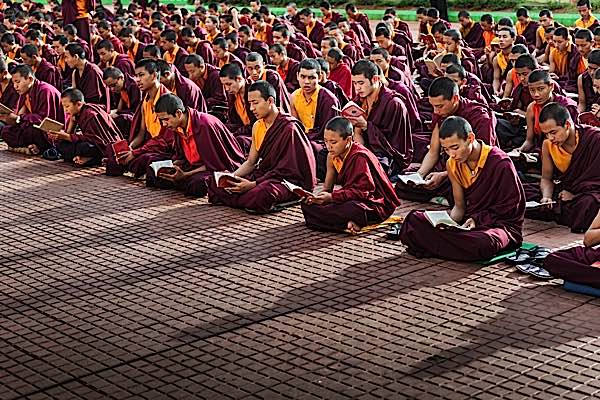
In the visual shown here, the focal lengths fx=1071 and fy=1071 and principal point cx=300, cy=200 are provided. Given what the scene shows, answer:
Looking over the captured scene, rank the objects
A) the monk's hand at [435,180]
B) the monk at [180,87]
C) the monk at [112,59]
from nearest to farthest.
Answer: the monk's hand at [435,180] → the monk at [180,87] → the monk at [112,59]

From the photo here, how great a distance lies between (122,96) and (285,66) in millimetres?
2452

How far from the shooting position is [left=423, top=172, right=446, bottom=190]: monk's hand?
30.4 feet

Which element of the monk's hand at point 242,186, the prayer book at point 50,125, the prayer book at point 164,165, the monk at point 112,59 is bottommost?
the monk's hand at point 242,186

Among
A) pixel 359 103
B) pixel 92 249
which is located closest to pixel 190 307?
pixel 92 249

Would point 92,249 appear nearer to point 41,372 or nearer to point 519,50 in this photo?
point 41,372

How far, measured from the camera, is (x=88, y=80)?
13.2m

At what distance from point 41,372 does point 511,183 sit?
3702 mm

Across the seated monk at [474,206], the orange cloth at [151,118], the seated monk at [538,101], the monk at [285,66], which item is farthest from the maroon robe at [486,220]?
the monk at [285,66]

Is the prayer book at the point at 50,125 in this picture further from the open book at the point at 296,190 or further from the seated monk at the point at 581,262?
the seated monk at the point at 581,262

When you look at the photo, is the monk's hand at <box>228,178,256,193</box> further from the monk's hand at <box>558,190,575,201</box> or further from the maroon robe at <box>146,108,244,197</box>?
the monk's hand at <box>558,190,575,201</box>

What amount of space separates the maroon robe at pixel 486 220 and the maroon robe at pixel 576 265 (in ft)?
1.95

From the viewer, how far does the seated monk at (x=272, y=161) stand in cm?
945

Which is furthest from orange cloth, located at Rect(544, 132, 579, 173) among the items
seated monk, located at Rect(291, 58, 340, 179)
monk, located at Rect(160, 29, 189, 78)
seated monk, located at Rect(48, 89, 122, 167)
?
monk, located at Rect(160, 29, 189, 78)

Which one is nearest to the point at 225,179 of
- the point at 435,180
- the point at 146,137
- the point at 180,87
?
the point at 435,180
